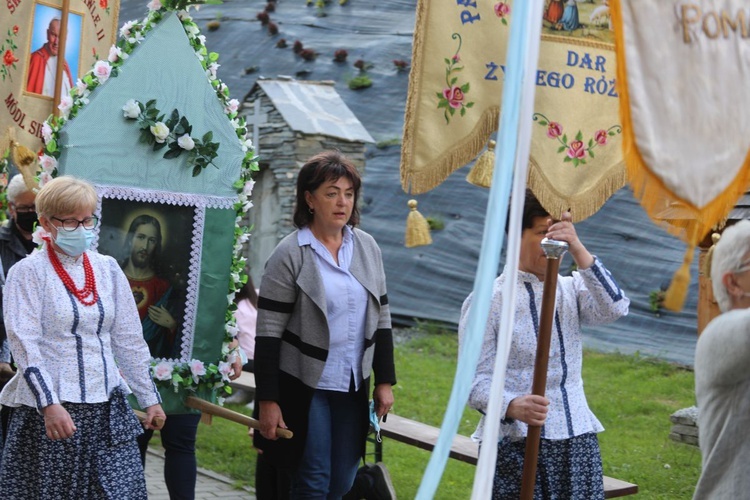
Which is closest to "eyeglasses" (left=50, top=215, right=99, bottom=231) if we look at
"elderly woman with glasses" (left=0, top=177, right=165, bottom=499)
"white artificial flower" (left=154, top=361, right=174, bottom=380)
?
"elderly woman with glasses" (left=0, top=177, right=165, bottom=499)

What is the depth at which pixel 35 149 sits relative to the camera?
6293 mm

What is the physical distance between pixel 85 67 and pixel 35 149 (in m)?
0.62

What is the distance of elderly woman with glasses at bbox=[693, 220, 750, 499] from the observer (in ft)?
9.98

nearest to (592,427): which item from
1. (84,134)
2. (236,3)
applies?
(84,134)

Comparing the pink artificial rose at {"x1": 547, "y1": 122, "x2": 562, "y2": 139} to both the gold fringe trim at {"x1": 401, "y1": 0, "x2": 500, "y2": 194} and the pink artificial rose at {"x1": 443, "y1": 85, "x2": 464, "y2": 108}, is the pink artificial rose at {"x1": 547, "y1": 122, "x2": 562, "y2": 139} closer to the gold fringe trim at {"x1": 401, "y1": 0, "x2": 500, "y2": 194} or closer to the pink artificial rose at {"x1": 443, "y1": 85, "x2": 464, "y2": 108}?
the gold fringe trim at {"x1": 401, "y1": 0, "x2": 500, "y2": 194}

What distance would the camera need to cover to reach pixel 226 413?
4906 mm

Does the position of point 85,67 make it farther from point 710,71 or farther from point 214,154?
point 710,71

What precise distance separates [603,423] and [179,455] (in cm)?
483

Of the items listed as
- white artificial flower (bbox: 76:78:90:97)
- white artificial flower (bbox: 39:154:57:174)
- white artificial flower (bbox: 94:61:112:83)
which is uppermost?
white artificial flower (bbox: 94:61:112:83)

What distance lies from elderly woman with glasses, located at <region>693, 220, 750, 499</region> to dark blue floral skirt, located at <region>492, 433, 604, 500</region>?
98 centimetres

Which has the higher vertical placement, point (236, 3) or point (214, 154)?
point (236, 3)

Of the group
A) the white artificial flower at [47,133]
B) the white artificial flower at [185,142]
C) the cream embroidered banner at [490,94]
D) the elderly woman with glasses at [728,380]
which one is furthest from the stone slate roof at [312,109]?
the elderly woman with glasses at [728,380]

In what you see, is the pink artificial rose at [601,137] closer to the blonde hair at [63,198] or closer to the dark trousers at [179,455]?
the blonde hair at [63,198]

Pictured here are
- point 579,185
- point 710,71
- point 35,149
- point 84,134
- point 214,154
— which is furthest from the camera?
point 35,149
